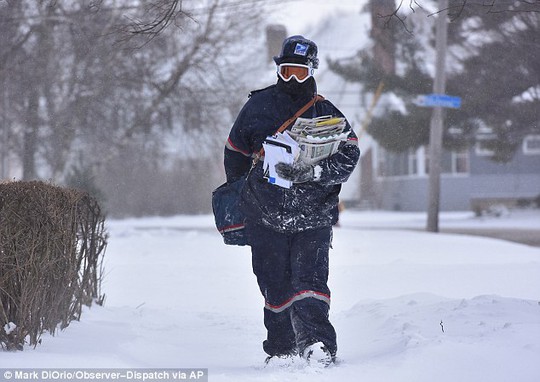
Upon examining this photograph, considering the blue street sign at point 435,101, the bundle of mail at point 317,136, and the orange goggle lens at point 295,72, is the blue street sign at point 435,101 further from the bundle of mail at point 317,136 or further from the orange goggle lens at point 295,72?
the bundle of mail at point 317,136

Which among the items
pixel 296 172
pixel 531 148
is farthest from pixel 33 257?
pixel 531 148

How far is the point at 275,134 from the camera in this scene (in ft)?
15.9

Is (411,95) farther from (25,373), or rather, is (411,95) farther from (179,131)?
(25,373)

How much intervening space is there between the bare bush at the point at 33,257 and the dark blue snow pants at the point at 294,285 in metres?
1.15

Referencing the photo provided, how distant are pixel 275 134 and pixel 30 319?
5.68 feet

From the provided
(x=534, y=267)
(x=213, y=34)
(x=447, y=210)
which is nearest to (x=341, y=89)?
(x=447, y=210)

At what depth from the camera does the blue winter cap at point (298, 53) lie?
489cm

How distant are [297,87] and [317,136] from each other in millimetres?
348

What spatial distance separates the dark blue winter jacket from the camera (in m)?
4.82

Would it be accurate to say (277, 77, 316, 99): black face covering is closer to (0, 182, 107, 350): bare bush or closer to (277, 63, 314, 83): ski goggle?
(277, 63, 314, 83): ski goggle

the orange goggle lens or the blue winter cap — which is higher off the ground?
the blue winter cap

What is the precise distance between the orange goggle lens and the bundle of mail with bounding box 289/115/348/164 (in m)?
0.26

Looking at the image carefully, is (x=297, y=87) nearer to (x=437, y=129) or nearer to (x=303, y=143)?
(x=303, y=143)

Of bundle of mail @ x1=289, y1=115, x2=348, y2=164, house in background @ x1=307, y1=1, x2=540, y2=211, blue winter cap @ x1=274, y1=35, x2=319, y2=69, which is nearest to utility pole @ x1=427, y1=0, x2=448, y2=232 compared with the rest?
house in background @ x1=307, y1=1, x2=540, y2=211
